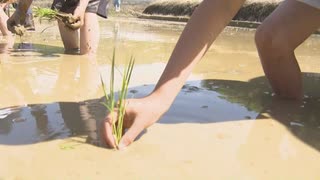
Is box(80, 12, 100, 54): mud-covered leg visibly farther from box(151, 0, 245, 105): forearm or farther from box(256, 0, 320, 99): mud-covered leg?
box(151, 0, 245, 105): forearm

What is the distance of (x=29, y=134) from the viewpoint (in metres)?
1.72

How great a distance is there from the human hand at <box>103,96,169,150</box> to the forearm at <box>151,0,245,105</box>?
68 mm

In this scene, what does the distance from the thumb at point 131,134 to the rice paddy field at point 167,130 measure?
0.03m

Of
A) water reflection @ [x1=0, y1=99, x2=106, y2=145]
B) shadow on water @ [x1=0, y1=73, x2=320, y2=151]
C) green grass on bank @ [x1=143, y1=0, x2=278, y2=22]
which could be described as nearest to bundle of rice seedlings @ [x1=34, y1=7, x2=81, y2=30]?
shadow on water @ [x1=0, y1=73, x2=320, y2=151]

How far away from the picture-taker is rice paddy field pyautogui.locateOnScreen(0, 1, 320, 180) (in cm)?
144

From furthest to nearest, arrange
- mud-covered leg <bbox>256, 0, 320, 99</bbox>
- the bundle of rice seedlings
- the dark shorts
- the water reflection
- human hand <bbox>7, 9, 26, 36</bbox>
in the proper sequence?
the dark shorts → human hand <bbox>7, 9, 26, 36</bbox> → the bundle of rice seedlings → mud-covered leg <bbox>256, 0, 320, 99</bbox> → the water reflection

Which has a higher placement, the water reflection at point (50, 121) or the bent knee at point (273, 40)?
the bent knee at point (273, 40)

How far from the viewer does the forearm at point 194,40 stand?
5.71 feet

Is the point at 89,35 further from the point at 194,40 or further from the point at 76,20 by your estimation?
the point at 194,40

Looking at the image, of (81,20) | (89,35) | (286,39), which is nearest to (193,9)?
(89,35)

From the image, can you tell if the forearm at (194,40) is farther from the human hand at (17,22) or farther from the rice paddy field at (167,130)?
the human hand at (17,22)

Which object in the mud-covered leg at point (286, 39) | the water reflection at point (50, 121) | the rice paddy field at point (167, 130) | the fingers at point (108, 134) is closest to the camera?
the rice paddy field at point (167, 130)

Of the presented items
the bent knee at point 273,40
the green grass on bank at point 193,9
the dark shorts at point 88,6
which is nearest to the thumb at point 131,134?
the bent knee at point 273,40

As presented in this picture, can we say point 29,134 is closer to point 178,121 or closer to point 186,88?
point 178,121
